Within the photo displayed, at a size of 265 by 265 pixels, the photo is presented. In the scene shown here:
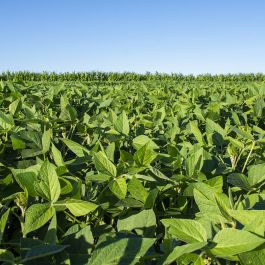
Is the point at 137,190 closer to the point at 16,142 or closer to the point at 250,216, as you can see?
the point at 250,216

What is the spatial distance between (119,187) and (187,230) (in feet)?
1.28

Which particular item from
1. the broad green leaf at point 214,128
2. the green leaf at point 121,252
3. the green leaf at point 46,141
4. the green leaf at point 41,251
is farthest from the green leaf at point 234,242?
the broad green leaf at point 214,128

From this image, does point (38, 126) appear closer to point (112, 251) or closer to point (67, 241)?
point (67, 241)

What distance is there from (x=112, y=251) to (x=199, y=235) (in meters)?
0.20

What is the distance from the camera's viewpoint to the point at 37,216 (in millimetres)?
A: 1039

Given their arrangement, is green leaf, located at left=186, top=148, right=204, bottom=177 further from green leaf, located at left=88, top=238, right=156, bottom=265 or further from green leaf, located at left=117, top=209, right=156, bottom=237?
green leaf, located at left=88, top=238, right=156, bottom=265

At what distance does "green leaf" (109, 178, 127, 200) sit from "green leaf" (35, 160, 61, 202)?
21 centimetres

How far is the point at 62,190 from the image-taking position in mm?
1172

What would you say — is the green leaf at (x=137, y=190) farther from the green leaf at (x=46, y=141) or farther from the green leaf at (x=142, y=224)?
the green leaf at (x=46, y=141)

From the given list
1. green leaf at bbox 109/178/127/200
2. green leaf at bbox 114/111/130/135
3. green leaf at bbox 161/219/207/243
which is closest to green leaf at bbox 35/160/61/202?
green leaf at bbox 109/178/127/200

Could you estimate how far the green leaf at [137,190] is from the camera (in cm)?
122

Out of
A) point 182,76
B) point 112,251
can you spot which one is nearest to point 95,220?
point 112,251

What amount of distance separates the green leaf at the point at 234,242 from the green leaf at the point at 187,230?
7 cm

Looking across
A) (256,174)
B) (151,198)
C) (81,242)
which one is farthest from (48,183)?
(256,174)
